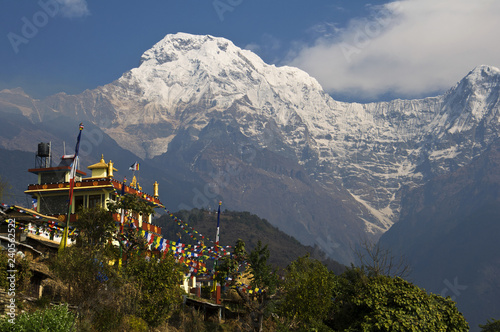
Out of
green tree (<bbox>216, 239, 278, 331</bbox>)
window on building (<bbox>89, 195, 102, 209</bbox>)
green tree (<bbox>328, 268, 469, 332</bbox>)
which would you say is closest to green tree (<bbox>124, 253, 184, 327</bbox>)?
green tree (<bbox>216, 239, 278, 331</bbox>)

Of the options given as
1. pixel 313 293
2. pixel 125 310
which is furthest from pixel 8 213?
pixel 313 293

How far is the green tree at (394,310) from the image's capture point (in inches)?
1746

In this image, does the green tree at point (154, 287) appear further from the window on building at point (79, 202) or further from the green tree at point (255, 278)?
the window on building at point (79, 202)

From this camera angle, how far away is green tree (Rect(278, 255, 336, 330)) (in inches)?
2018

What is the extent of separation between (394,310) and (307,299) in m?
8.51

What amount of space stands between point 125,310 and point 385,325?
724 inches

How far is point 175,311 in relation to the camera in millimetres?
54719

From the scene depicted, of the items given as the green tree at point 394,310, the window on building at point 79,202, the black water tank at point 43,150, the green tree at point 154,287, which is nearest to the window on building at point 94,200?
the window on building at point 79,202

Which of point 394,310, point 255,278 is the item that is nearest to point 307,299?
point 255,278

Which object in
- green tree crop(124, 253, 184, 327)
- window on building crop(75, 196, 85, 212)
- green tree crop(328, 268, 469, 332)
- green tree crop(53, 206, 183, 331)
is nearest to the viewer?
green tree crop(328, 268, 469, 332)

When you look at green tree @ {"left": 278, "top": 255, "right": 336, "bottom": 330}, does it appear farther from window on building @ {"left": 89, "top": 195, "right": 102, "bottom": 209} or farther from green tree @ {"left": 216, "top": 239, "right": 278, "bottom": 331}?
window on building @ {"left": 89, "top": 195, "right": 102, "bottom": 209}

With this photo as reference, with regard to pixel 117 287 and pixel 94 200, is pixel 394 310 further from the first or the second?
→ pixel 94 200

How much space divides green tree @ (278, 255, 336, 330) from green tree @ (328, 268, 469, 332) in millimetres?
1527

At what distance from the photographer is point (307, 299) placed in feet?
169
